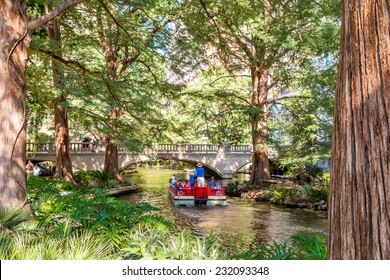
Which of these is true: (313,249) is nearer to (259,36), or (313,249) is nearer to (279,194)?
(279,194)

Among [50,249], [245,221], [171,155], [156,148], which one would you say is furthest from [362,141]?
[171,155]

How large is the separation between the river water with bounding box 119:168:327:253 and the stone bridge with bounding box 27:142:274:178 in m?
13.6

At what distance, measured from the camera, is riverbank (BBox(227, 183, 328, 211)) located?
20.5 metres

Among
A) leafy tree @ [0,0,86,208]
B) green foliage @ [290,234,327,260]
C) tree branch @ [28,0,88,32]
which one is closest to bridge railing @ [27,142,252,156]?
tree branch @ [28,0,88,32]

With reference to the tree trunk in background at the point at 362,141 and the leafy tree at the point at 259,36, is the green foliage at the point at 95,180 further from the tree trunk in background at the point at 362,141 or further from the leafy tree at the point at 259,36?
the tree trunk in background at the point at 362,141

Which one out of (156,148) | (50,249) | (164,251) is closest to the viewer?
(50,249)

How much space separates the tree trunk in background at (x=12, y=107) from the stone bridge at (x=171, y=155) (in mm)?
25730

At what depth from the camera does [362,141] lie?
3377 millimetres

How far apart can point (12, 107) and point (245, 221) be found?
11.3 m

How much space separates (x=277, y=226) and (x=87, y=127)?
1077 centimetres

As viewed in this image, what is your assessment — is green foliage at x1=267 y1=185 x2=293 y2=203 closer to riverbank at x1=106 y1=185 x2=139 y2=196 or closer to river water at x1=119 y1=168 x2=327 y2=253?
river water at x1=119 y1=168 x2=327 y2=253

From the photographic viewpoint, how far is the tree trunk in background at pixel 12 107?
703cm

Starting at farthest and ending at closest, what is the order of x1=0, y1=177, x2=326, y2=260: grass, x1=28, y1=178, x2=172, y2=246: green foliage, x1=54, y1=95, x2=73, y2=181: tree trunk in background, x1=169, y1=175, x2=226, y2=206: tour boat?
x1=169, y1=175, x2=226, y2=206: tour boat
x1=54, y1=95, x2=73, y2=181: tree trunk in background
x1=28, y1=178, x2=172, y2=246: green foliage
x1=0, y1=177, x2=326, y2=260: grass
